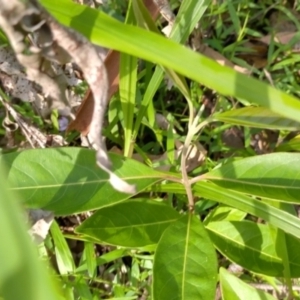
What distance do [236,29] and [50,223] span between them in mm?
917

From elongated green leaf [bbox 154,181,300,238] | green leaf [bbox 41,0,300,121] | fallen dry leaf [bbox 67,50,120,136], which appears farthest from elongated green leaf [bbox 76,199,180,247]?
green leaf [bbox 41,0,300,121]

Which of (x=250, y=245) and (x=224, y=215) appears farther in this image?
(x=224, y=215)

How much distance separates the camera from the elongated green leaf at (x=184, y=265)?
1071 mm

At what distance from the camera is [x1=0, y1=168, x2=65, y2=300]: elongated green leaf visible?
1.18 feet

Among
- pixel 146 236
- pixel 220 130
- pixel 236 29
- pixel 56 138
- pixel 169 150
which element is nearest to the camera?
pixel 146 236

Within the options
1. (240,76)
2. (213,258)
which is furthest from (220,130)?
(240,76)

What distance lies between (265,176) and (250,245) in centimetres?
24

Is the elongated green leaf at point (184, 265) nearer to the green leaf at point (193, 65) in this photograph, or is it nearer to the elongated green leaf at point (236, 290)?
the elongated green leaf at point (236, 290)

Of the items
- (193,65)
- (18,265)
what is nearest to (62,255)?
(193,65)

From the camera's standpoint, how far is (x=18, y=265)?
0.37m

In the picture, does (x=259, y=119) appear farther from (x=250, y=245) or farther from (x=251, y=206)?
(x=250, y=245)

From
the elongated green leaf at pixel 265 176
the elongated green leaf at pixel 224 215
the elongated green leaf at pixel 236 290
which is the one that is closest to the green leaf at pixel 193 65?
the elongated green leaf at pixel 265 176

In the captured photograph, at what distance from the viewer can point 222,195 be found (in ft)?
3.77

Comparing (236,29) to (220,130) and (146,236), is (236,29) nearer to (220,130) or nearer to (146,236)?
(220,130)
